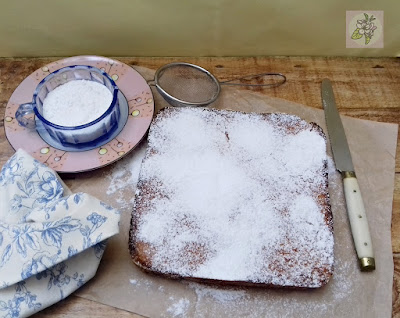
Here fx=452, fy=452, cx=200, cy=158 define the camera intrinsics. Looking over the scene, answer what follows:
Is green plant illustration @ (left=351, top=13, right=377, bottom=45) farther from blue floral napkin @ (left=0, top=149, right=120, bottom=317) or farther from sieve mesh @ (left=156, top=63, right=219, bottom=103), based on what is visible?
blue floral napkin @ (left=0, top=149, right=120, bottom=317)

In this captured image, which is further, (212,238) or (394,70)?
(394,70)

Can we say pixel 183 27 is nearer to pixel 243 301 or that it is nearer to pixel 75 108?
pixel 75 108

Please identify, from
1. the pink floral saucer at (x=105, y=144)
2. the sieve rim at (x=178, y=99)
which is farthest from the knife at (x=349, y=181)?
the pink floral saucer at (x=105, y=144)

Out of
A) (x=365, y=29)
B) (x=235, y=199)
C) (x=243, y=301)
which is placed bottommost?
(x=243, y=301)

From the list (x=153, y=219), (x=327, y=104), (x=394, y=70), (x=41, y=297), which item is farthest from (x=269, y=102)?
(x=41, y=297)

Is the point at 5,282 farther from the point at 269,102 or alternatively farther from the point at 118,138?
the point at 269,102

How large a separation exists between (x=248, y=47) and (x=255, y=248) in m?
0.65

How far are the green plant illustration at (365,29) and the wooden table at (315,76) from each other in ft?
0.23

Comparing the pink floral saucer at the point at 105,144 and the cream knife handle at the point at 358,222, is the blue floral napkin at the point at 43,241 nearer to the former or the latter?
the pink floral saucer at the point at 105,144

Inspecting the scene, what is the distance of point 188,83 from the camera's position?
4.28 ft


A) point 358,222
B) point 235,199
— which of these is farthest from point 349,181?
point 235,199

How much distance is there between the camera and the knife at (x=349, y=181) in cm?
102

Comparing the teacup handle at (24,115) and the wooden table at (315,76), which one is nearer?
the teacup handle at (24,115)

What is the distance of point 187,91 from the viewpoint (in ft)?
4.23
